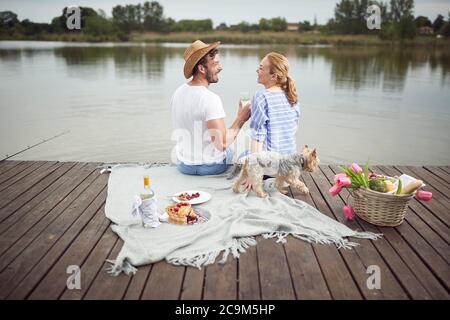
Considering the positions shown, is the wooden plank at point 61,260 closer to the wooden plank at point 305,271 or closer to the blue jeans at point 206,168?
the blue jeans at point 206,168

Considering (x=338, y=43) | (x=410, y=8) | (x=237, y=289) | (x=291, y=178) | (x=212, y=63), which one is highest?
(x=410, y=8)

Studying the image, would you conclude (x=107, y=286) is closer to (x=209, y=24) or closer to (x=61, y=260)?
(x=61, y=260)

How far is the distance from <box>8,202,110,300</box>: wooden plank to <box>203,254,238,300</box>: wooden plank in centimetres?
91

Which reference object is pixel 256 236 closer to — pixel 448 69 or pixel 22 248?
pixel 22 248

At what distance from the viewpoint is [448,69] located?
19.2 m

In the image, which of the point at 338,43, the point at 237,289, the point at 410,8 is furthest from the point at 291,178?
the point at 410,8

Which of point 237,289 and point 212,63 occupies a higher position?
point 212,63

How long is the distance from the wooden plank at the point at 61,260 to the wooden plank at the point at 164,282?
1.76 ft

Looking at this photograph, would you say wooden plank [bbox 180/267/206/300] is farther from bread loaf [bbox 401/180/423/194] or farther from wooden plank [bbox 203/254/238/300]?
bread loaf [bbox 401/180/423/194]

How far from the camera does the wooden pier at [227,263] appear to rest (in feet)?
7.98

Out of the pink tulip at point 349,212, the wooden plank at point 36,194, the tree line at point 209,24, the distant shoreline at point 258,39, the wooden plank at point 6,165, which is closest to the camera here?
the pink tulip at point 349,212

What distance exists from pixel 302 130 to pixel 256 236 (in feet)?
19.1

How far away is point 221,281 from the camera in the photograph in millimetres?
2545

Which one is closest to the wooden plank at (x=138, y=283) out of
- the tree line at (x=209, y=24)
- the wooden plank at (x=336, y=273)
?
the wooden plank at (x=336, y=273)
